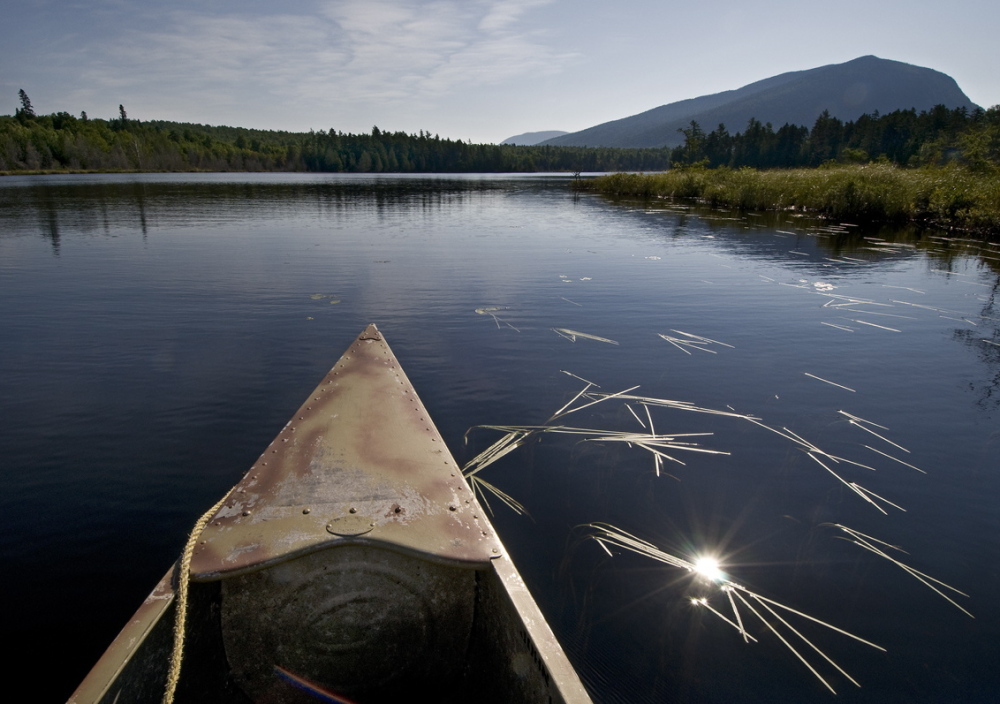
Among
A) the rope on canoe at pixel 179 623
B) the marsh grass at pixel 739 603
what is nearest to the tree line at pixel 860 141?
the marsh grass at pixel 739 603

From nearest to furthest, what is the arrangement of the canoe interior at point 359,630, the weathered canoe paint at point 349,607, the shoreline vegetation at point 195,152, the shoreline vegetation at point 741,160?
the weathered canoe paint at point 349,607
the canoe interior at point 359,630
the shoreline vegetation at point 741,160
the shoreline vegetation at point 195,152

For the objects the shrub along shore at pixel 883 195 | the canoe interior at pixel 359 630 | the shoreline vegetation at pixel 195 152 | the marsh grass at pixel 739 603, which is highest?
the shoreline vegetation at pixel 195 152

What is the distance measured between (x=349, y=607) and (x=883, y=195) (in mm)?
36955

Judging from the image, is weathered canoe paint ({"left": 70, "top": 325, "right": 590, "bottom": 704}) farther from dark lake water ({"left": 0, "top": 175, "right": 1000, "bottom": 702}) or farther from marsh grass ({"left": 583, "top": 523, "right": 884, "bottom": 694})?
marsh grass ({"left": 583, "top": 523, "right": 884, "bottom": 694})

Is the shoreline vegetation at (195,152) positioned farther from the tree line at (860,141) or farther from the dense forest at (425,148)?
the tree line at (860,141)

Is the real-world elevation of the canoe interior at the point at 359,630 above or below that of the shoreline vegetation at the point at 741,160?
below

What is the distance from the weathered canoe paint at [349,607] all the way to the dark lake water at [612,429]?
1119mm

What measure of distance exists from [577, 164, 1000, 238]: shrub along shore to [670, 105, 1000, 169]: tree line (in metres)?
34.3

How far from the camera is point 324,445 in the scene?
16.2ft

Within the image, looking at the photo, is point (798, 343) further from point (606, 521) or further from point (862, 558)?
point (606, 521)

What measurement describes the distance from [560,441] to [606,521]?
1.67 metres

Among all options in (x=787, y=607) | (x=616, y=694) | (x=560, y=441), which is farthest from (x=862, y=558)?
(x=560, y=441)

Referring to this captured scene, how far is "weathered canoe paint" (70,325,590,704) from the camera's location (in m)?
3.13

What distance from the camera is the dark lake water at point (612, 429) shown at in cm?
418
